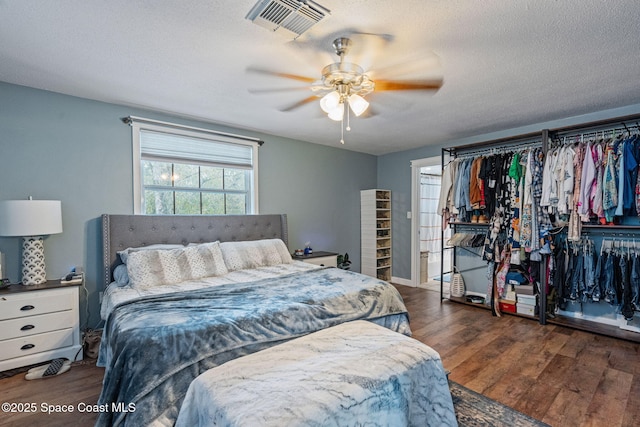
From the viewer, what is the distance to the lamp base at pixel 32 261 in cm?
249

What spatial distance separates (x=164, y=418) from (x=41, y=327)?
175 cm

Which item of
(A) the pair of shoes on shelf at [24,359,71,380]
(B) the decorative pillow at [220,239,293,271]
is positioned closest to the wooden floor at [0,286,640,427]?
(A) the pair of shoes on shelf at [24,359,71,380]

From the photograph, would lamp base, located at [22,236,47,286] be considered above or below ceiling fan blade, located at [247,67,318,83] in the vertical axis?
below

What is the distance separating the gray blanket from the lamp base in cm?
100

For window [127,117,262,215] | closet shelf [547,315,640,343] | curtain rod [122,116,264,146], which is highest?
curtain rod [122,116,264,146]

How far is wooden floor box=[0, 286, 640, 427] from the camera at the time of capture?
1860 mm

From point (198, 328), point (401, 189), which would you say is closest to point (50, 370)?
point (198, 328)

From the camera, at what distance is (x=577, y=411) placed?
1882 millimetres

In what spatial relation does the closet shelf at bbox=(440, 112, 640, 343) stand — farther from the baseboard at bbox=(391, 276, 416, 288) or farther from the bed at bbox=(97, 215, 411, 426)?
the bed at bbox=(97, 215, 411, 426)

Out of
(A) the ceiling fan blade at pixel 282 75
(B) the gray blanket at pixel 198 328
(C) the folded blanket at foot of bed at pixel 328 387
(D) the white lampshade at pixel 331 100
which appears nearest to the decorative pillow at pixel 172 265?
(B) the gray blanket at pixel 198 328

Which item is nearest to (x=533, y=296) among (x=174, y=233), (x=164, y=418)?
(x=164, y=418)

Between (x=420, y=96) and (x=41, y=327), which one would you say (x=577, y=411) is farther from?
(x=41, y=327)

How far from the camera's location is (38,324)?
240cm

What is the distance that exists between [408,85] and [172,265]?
2.64 m
